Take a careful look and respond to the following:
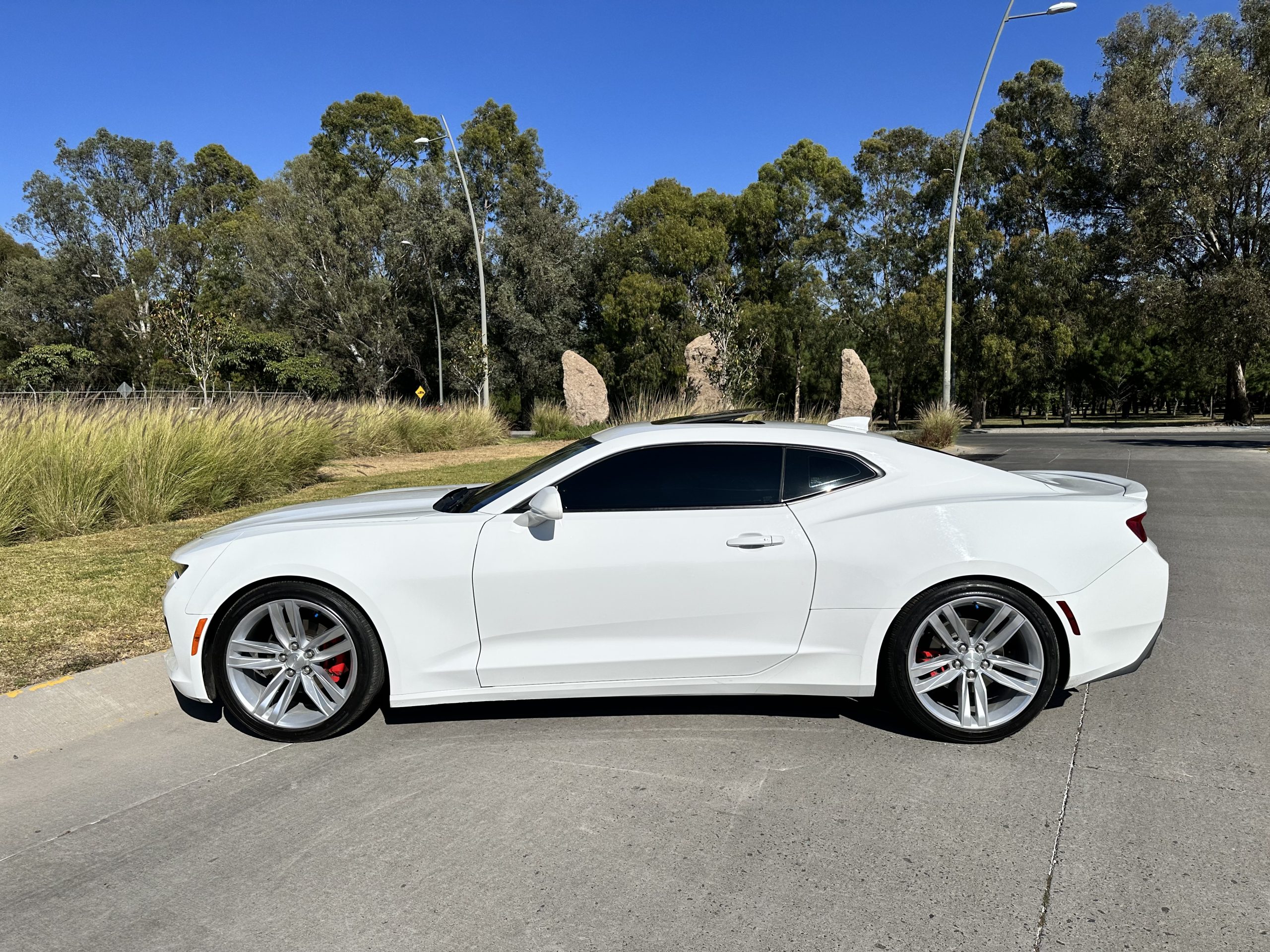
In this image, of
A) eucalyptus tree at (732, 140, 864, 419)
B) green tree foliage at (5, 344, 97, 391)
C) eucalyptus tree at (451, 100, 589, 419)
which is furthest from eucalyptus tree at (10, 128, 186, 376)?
eucalyptus tree at (732, 140, 864, 419)

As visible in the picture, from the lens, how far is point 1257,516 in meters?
10.4

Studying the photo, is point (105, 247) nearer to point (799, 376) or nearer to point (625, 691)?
point (799, 376)

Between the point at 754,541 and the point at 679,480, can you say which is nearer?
the point at 754,541

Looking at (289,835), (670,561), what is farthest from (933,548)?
(289,835)

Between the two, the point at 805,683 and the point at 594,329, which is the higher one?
the point at 594,329

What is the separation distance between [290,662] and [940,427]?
19590 mm

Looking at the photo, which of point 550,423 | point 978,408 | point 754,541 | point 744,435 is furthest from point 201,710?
point 978,408

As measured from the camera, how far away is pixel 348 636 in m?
3.91

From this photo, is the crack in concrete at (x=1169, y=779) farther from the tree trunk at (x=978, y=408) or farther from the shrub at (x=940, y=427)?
the tree trunk at (x=978, y=408)

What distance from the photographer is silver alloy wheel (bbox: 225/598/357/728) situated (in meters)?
3.95

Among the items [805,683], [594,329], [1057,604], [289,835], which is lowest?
[289,835]

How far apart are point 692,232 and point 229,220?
32.1 meters

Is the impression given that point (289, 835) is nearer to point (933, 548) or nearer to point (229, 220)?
point (933, 548)

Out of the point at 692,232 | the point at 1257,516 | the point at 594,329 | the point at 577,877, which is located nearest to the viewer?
the point at 577,877
